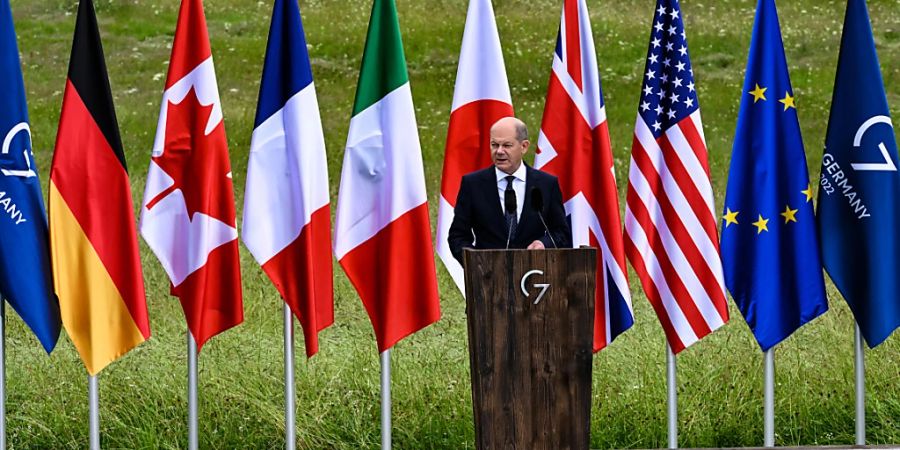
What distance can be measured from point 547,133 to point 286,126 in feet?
4.59

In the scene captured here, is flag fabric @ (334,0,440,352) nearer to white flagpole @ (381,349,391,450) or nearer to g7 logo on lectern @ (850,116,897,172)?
white flagpole @ (381,349,391,450)

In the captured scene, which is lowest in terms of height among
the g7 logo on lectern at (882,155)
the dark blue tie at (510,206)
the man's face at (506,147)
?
the dark blue tie at (510,206)

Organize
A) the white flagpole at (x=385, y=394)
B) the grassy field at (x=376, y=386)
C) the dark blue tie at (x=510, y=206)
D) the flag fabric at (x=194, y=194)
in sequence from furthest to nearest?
the grassy field at (x=376, y=386)
the white flagpole at (x=385, y=394)
the flag fabric at (x=194, y=194)
the dark blue tie at (x=510, y=206)

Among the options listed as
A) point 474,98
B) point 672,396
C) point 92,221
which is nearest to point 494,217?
point 474,98

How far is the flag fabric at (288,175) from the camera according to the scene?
22.7 ft

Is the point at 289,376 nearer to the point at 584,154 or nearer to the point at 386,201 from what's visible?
the point at 386,201

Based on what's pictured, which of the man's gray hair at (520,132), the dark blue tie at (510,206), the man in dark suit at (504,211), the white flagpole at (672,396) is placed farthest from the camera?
the white flagpole at (672,396)

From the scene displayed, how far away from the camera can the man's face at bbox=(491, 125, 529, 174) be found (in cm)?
566

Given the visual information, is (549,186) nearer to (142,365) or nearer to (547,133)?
(547,133)

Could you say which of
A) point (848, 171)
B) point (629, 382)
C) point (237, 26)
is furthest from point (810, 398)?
point (237, 26)

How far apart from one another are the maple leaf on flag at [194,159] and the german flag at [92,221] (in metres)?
0.24

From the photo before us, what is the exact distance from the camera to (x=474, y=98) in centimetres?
715

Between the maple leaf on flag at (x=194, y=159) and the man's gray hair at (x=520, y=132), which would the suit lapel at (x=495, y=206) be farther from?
the maple leaf on flag at (x=194, y=159)

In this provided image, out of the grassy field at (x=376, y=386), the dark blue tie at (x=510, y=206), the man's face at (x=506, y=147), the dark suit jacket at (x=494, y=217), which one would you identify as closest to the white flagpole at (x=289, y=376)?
the grassy field at (x=376, y=386)
